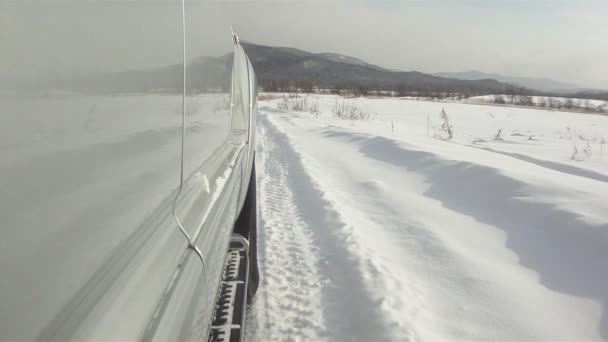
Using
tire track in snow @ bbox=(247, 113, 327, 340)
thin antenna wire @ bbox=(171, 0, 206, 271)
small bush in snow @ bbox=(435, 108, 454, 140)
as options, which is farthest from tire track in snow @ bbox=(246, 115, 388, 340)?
small bush in snow @ bbox=(435, 108, 454, 140)

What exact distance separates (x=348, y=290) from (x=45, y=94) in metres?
2.12

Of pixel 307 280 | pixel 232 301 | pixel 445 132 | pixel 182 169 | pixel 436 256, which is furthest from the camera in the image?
pixel 445 132

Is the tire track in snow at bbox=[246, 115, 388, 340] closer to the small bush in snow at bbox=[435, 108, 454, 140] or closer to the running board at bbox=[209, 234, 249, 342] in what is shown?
the running board at bbox=[209, 234, 249, 342]

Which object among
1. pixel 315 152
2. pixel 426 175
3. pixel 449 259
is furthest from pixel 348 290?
pixel 315 152

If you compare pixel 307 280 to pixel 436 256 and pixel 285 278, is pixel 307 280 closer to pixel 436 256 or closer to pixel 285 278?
pixel 285 278

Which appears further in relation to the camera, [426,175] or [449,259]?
[426,175]

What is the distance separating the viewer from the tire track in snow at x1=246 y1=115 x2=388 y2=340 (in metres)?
2.14

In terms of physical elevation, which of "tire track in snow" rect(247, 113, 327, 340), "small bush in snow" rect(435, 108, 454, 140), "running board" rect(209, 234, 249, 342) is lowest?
"tire track in snow" rect(247, 113, 327, 340)

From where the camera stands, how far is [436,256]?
9.36 ft

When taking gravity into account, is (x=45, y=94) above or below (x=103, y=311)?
above

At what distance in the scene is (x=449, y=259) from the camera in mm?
2787

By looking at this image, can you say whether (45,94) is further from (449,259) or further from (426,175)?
(426,175)

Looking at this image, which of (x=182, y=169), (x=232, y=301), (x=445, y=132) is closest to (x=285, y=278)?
(x=232, y=301)

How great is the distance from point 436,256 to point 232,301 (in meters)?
1.51
